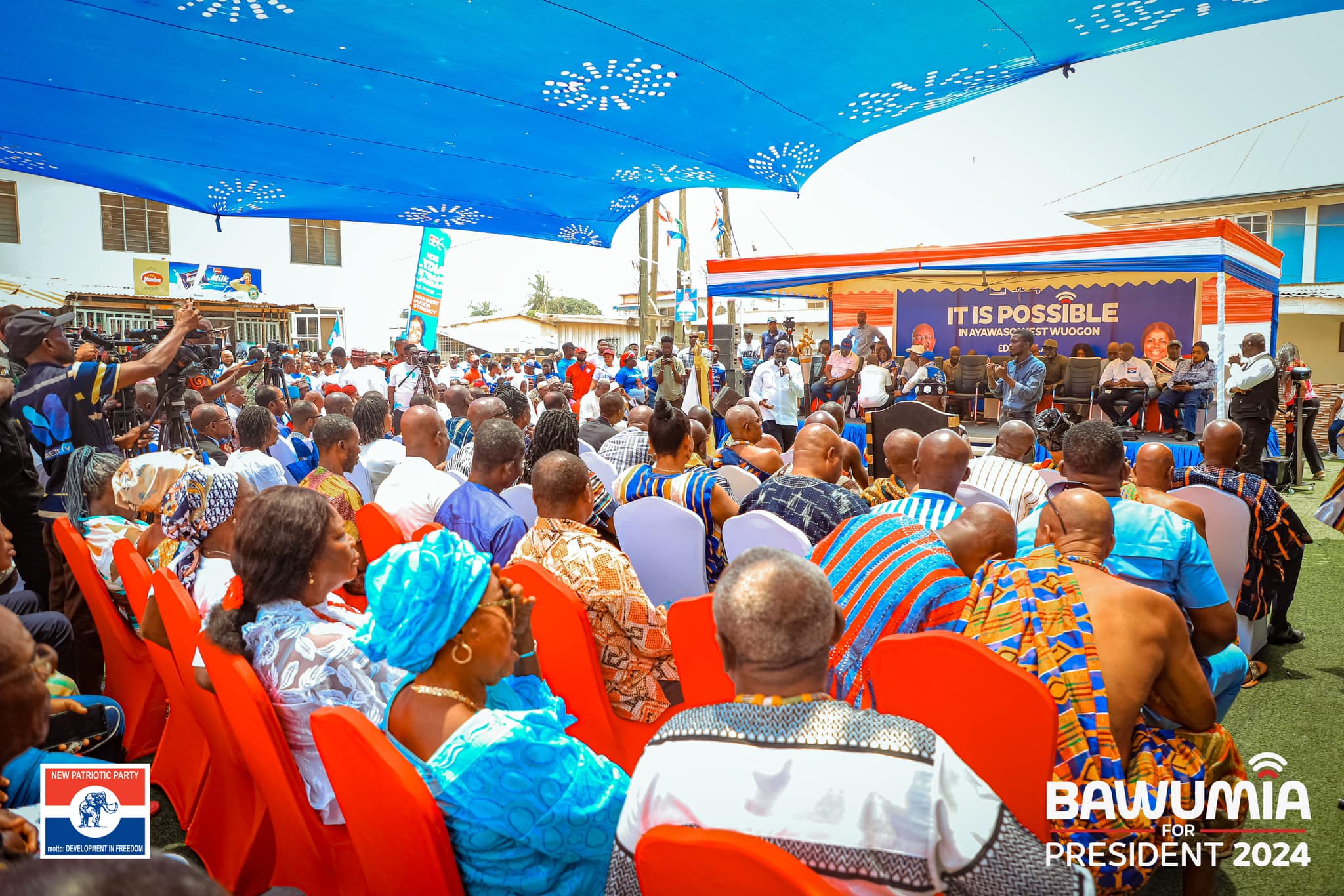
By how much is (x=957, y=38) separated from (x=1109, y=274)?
1098 cm

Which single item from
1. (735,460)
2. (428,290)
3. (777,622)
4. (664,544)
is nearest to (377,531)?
(664,544)

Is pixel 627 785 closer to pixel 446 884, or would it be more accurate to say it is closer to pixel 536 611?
pixel 446 884

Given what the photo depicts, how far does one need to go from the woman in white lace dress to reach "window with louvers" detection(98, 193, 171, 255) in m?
22.3

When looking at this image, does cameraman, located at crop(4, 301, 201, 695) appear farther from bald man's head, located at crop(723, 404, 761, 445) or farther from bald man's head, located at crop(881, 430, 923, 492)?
bald man's head, located at crop(881, 430, 923, 492)

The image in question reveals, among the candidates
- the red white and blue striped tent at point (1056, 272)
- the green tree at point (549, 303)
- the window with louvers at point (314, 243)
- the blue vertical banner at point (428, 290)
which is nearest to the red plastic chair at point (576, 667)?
the red white and blue striped tent at point (1056, 272)

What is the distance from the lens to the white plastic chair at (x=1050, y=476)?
14.5ft

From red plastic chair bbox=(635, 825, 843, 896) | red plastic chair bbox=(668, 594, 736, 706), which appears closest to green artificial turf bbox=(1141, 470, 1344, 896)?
red plastic chair bbox=(668, 594, 736, 706)

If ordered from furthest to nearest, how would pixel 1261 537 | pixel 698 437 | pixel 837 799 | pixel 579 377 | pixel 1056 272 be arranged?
pixel 579 377 < pixel 1056 272 < pixel 698 437 < pixel 1261 537 < pixel 837 799

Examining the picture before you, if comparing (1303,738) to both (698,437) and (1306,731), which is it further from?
(698,437)

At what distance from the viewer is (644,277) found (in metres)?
21.1

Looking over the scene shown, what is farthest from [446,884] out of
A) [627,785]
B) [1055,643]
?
[1055,643]

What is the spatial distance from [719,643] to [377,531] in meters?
2.42

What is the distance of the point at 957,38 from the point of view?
3.66 metres

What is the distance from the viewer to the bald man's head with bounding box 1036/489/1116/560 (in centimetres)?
233
